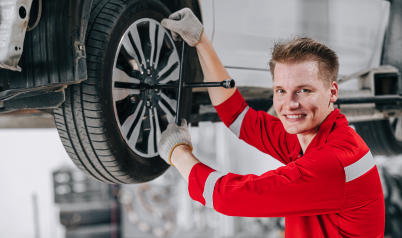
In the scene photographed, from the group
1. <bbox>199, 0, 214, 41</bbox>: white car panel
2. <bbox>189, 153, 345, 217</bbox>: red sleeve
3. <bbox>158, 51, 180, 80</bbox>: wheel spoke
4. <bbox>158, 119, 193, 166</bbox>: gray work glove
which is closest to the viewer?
<bbox>189, 153, 345, 217</bbox>: red sleeve

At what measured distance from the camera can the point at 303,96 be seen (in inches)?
41.9

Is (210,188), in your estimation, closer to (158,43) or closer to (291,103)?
(291,103)

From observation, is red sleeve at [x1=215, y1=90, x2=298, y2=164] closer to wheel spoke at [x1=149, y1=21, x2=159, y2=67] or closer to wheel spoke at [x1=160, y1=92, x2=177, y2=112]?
wheel spoke at [x1=160, y1=92, x2=177, y2=112]

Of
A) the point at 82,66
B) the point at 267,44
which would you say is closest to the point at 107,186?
the point at 267,44

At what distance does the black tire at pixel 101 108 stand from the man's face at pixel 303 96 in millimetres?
588

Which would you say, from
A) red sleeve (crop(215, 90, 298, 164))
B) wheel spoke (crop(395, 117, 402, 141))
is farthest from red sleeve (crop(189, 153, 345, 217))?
wheel spoke (crop(395, 117, 402, 141))

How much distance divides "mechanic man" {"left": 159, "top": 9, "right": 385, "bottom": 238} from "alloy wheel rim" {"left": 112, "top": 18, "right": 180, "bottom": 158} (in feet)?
0.43

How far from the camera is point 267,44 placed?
1.74 metres

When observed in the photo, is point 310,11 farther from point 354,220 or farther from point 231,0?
point 354,220

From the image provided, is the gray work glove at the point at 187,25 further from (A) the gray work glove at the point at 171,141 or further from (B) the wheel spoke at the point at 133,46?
(A) the gray work glove at the point at 171,141

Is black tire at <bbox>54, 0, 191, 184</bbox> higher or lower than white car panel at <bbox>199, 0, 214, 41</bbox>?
lower

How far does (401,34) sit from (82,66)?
2.65m

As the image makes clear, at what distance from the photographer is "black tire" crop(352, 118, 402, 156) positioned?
304 centimetres

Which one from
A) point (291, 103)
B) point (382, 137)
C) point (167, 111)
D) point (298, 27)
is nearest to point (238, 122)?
point (167, 111)
